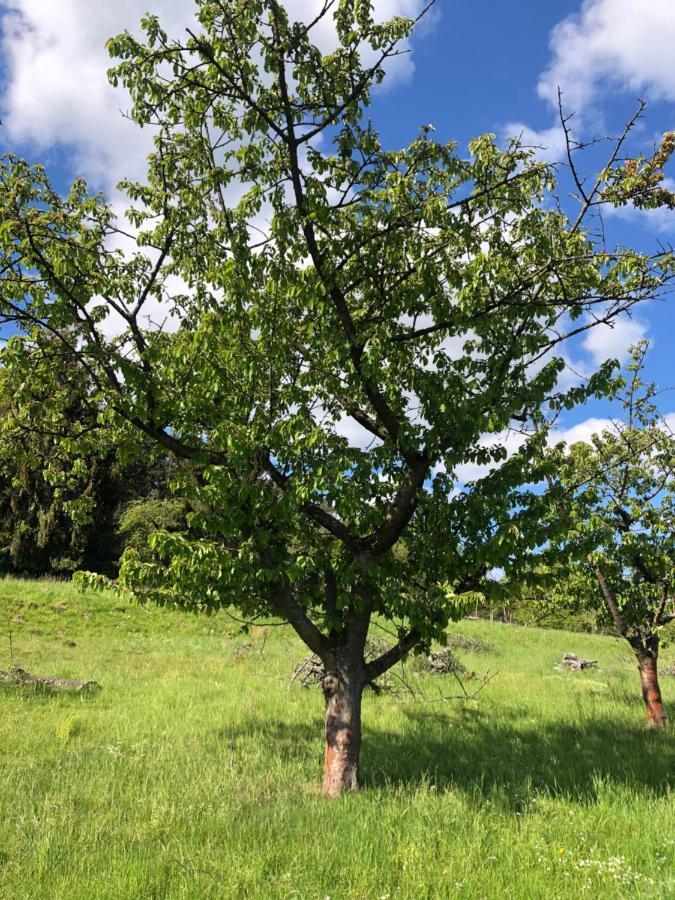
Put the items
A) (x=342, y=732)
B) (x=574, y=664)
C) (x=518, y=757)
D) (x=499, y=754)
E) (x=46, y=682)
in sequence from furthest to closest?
(x=574, y=664), (x=46, y=682), (x=499, y=754), (x=518, y=757), (x=342, y=732)

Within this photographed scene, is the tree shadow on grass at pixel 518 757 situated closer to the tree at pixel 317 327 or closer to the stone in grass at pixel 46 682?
the tree at pixel 317 327

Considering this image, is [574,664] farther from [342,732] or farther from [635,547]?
[342,732]

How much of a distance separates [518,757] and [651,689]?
454 centimetres

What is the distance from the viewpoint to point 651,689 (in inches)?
484

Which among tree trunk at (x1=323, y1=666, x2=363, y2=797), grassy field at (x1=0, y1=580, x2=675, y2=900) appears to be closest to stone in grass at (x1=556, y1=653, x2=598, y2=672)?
grassy field at (x1=0, y1=580, x2=675, y2=900)

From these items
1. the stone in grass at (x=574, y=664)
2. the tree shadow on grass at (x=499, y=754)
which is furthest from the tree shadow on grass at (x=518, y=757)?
the stone in grass at (x=574, y=664)

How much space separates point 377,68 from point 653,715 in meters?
12.7

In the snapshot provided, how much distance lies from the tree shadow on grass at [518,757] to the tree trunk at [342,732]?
520mm

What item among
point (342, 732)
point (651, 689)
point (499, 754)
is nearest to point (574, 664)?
point (651, 689)

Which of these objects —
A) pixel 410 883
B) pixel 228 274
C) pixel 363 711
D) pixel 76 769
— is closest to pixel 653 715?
pixel 363 711

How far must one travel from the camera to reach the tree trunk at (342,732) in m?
7.24

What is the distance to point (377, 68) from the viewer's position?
629 cm

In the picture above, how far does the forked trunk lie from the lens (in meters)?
12.1

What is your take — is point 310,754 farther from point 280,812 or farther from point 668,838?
point 668,838
